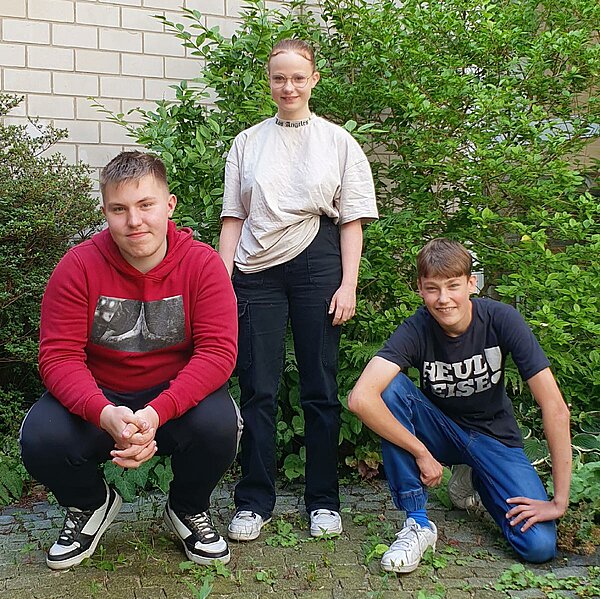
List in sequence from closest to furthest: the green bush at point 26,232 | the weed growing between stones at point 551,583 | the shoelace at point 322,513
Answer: the weed growing between stones at point 551,583, the shoelace at point 322,513, the green bush at point 26,232

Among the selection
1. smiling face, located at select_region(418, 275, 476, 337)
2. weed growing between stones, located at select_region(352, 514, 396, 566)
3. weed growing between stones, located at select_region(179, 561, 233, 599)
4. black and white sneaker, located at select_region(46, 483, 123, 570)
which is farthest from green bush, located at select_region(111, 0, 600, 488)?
black and white sneaker, located at select_region(46, 483, 123, 570)

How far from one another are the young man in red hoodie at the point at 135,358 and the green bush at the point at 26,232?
131 cm

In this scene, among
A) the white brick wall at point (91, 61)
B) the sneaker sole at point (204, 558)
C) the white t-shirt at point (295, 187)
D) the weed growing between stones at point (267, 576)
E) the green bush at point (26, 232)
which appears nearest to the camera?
the weed growing between stones at point (267, 576)

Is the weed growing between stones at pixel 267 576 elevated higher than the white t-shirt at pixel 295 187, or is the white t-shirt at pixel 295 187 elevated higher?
the white t-shirt at pixel 295 187

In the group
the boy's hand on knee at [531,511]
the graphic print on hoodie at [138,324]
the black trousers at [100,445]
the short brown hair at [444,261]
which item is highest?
the short brown hair at [444,261]

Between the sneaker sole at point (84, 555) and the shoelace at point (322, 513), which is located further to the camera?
the shoelace at point (322, 513)

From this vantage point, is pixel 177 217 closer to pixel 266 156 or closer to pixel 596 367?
pixel 266 156

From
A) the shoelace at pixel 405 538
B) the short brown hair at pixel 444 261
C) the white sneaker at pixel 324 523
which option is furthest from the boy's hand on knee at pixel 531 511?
the short brown hair at pixel 444 261

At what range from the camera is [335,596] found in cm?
296

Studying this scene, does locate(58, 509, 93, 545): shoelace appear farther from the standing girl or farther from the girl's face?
the girl's face

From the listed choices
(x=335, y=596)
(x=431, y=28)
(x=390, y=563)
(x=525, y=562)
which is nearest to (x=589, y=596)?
(x=525, y=562)

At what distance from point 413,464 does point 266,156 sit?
143 cm

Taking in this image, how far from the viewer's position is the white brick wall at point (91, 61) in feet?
16.6

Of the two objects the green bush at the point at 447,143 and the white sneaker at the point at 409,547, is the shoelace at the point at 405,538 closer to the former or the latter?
the white sneaker at the point at 409,547
